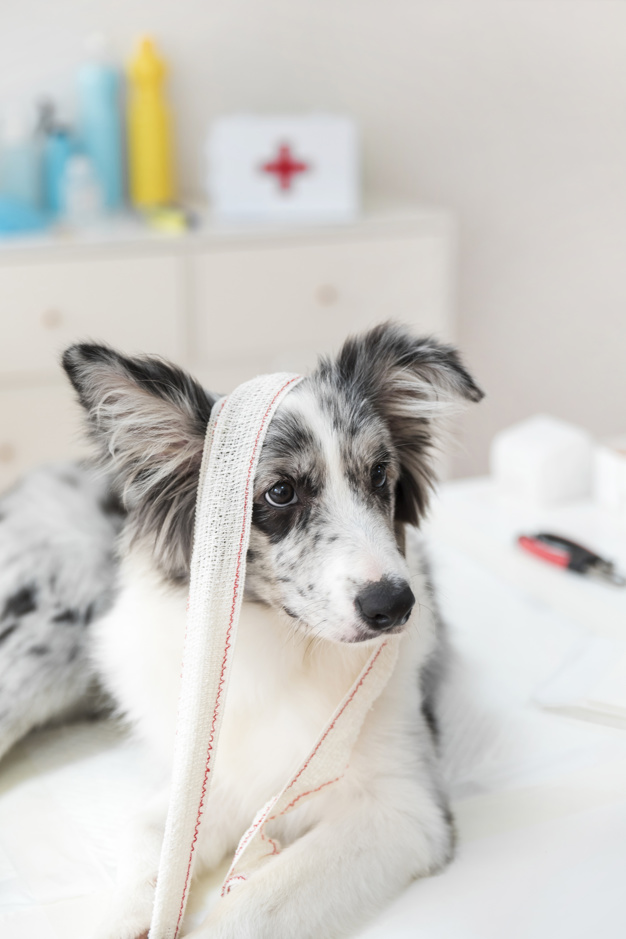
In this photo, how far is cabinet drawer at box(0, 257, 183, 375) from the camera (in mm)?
2723

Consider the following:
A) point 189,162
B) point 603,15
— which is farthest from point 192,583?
point 603,15

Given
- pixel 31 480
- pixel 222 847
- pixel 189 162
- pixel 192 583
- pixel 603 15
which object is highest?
pixel 603 15

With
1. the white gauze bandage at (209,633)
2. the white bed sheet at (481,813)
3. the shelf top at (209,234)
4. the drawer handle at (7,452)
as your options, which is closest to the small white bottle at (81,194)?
the shelf top at (209,234)

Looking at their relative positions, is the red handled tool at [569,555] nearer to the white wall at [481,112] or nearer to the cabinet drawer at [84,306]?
the cabinet drawer at [84,306]

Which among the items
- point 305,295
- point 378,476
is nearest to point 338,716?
point 378,476

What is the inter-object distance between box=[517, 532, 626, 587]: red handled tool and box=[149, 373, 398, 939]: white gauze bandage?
2.49 feet

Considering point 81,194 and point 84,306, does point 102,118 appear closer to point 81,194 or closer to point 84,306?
point 81,194

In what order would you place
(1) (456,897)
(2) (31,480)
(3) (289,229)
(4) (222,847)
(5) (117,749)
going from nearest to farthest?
1. (1) (456,897)
2. (4) (222,847)
3. (5) (117,749)
4. (2) (31,480)
5. (3) (289,229)

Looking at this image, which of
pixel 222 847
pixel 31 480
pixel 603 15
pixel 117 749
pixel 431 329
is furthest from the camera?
pixel 603 15

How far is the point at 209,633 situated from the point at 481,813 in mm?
424

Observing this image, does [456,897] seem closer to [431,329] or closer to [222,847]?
[222,847]

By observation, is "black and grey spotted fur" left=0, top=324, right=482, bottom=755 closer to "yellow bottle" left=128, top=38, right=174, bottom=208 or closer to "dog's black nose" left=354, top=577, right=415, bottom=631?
"dog's black nose" left=354, top=577, right=415, bottom=631

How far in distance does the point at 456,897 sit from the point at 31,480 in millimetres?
1046

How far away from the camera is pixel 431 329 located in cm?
323
